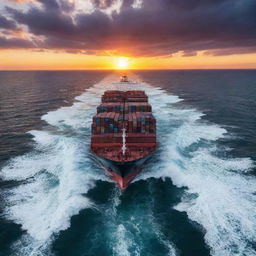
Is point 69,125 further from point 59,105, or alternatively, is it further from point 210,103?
point 210,103

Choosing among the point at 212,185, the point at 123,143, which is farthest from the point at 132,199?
the point at 212,185

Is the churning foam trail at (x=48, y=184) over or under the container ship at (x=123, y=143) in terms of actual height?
under

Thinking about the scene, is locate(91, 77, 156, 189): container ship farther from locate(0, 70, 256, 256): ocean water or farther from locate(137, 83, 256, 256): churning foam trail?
locate(137, 83, 256, 256): churning foam trail

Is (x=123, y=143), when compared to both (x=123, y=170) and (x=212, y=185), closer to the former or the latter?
(x=123, y=170)

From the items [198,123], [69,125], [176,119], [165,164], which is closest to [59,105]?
[69,125]

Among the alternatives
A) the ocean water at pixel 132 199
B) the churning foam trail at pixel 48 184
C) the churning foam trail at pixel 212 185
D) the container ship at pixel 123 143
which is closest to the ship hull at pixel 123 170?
the container ship at pixel 123 143

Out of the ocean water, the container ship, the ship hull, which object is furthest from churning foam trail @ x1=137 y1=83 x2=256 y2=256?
the container ship

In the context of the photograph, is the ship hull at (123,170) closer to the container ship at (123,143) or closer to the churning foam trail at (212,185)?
the container ship at (123,143)
